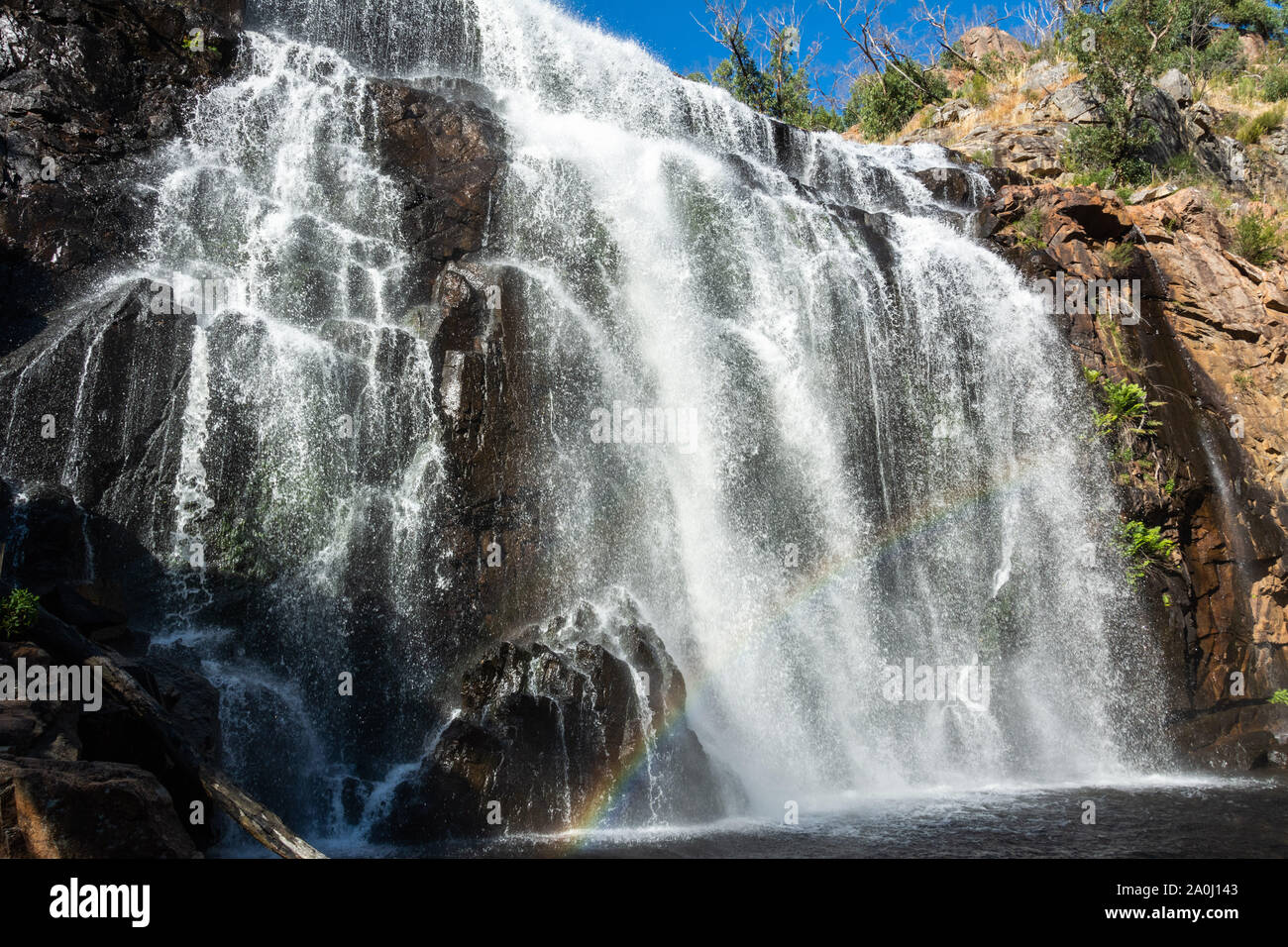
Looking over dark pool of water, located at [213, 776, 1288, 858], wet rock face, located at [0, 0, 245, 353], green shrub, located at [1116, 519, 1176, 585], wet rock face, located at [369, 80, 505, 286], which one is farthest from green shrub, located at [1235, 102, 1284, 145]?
wet rock face, located at [0, 0, 245, 353]

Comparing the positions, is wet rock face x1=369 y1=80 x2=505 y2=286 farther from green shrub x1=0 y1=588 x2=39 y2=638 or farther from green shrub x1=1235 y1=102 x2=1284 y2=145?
green shrub x1=1235 y1=102 x2=1284 y2=145

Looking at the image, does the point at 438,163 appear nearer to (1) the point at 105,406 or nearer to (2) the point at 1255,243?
(1) the point at 105,406

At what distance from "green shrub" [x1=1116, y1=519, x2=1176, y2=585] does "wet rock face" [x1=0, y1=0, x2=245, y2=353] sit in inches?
728

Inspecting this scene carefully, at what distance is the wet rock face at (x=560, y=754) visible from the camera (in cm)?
1092

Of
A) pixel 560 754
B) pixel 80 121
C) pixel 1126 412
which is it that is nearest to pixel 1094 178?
pixel 1126 412

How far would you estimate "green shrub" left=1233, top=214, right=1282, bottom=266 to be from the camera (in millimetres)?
21984

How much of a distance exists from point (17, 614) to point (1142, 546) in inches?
708

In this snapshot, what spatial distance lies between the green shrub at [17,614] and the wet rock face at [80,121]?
666 centimetres

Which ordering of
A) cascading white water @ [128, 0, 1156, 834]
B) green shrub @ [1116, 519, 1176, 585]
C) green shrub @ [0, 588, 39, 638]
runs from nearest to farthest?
green shrub @ [0, 588, 39, 638] < cascading white water @ [128, 0, 1156, 834] < green shrub @ [1116, 519, 1176, 585]

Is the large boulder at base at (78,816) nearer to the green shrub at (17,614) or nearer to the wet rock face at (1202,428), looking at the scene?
the green shrub at (17,614)

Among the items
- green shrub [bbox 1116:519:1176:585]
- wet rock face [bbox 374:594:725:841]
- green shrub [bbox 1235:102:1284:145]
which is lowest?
wet rock face [bbox 374:594:725:841]

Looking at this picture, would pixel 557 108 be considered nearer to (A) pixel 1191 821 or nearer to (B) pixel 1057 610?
(B) pixel 1057 610

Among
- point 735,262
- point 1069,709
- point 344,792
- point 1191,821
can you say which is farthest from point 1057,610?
point 344,792

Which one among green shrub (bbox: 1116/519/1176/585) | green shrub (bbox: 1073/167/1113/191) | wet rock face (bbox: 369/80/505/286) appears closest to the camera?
wet rock face (bbox: 369/80/505/286)
